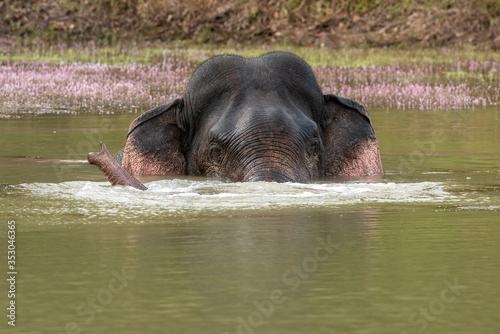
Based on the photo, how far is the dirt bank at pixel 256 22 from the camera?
138 ft

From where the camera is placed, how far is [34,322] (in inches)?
246

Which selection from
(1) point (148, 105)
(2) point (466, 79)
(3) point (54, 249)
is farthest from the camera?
(2) point (466, 79)

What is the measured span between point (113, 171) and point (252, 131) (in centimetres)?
A: 143

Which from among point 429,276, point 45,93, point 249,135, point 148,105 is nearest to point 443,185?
point 249,135

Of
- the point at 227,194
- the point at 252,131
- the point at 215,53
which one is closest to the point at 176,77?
the point at 215,53

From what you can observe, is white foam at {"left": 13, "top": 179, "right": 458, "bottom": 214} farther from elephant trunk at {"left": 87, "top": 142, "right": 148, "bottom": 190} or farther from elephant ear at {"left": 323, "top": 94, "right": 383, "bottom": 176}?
elephant ear at {"left": 323, "top": 94, "right": 383, "bottom": 176}

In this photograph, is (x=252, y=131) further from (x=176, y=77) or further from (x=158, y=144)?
(x=176, y=77)

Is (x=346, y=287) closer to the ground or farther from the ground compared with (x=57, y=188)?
closer to the ground

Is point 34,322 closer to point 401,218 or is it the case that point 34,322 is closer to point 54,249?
point 54,249

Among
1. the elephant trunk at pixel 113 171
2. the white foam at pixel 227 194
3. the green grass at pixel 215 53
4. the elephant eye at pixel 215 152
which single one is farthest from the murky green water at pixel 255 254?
the green grass at pixel 215 53

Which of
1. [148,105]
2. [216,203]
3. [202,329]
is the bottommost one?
[202,329]

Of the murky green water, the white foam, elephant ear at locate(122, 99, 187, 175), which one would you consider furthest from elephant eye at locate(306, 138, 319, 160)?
elephant ear at locate(122, 99, 187, 175)

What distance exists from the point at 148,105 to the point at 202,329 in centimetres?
1924

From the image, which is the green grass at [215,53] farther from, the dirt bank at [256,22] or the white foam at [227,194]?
the white foam at [227,194]
